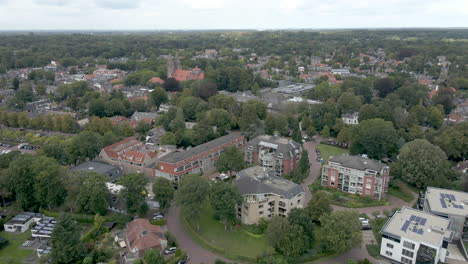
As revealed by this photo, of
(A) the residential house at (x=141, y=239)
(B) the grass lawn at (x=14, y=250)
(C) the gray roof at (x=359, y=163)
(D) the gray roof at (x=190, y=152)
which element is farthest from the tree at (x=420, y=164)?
(B) the grass lawn at (x=14, y=250)

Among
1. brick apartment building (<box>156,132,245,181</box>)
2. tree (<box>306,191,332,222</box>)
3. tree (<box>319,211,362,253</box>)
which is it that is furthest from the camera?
brick apartment building (<box>156,132,245,181</box>)

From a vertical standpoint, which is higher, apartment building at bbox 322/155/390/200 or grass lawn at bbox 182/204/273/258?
apartment building at bbox 322/155/390/200

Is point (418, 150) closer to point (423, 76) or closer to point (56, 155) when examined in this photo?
point (56, 155)

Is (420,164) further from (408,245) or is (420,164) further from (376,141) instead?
(408,245)

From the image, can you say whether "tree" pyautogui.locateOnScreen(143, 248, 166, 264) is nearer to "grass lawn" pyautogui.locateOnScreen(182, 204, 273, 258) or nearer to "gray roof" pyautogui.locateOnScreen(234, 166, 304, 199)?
"grass lawn" pyautogui.locateOnScreen(182, 204, 273, 258)

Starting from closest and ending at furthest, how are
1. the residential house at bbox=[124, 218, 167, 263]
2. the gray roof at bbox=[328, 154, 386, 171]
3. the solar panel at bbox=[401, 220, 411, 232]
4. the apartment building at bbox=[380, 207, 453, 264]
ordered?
the apartment building at bbox=[380, 207, 453, 264] → the residential house at bbox=[124, 218, 167, 263] → the solar panel at bbox=[401, 220, 411, 232] → the gray roof at bbox=[328, 154, 386, 171]

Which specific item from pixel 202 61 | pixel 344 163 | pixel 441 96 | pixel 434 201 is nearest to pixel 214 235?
pixel 344 163

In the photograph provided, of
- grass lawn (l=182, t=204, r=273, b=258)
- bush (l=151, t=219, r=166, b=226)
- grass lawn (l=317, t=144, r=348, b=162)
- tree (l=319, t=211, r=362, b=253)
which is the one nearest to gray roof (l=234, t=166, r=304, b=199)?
grass lawn (l=182, t=204, r=273, b=258)

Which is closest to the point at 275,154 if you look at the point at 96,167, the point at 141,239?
the point at 141,239
